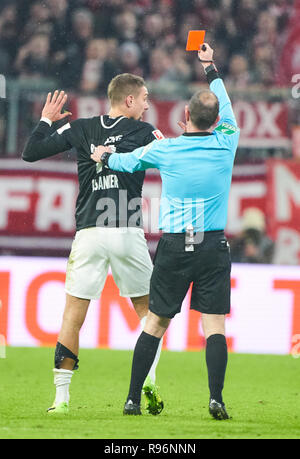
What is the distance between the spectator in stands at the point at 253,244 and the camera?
9023mm

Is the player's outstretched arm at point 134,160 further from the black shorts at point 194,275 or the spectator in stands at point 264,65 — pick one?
the spectator in stands at point 264,65

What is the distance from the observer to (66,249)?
29.9 feet

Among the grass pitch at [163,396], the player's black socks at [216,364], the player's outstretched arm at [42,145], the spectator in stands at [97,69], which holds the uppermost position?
the spectator in stands at [97,69]

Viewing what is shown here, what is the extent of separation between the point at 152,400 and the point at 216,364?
47 centimetres

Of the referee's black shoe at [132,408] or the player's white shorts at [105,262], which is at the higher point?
the player's white shorts at [105,262]

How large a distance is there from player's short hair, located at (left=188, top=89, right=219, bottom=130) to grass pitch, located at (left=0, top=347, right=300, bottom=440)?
4.49ft

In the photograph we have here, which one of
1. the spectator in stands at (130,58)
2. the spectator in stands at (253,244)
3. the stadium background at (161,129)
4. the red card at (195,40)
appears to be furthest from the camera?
the spectator in stands at (130,58)

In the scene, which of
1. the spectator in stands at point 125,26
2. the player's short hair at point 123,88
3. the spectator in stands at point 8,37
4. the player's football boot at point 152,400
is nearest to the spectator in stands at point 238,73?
the spectator in stands at point 125,26

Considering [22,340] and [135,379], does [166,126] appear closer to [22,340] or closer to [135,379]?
[22,340]

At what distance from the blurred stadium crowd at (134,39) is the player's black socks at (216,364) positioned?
18.5 feet

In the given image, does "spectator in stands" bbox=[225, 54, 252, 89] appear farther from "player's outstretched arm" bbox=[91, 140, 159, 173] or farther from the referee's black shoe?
the referee's black shoe

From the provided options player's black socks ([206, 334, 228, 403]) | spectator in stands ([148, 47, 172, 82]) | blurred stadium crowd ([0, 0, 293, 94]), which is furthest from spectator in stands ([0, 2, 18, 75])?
player's black socks ([206, 334, 228, 403])

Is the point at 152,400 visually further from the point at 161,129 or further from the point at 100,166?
the point at 161,129

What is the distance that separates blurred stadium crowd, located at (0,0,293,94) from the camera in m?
10.3
